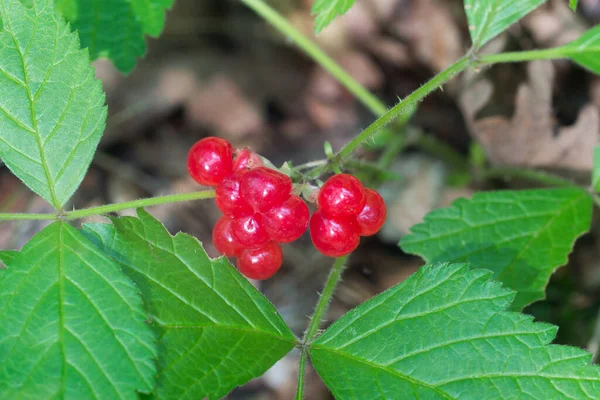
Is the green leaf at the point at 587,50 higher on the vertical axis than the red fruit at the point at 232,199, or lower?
higher

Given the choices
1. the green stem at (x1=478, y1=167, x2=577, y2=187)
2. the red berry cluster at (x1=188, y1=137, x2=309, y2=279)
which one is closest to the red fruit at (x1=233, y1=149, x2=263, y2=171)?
the red berry cluster at (x1=188, y1=137, x2=309, y2=279)

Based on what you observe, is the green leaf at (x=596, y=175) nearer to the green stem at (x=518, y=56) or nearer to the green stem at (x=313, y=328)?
the green stem at (x=518, y=56)

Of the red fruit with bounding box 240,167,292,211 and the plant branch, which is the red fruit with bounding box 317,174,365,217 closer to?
the red fruit with bounding box 240,167,292,211

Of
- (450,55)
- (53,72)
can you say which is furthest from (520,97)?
(53,72)

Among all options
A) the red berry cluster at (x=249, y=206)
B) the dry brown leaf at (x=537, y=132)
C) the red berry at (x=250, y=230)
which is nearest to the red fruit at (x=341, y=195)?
the red berry cluster at (x=249, y=206)

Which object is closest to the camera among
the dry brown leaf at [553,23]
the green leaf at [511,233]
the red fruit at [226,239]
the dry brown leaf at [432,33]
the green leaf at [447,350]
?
the green leaf at [447,350]

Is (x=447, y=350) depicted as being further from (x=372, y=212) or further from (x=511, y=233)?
(x=511, y=233)
